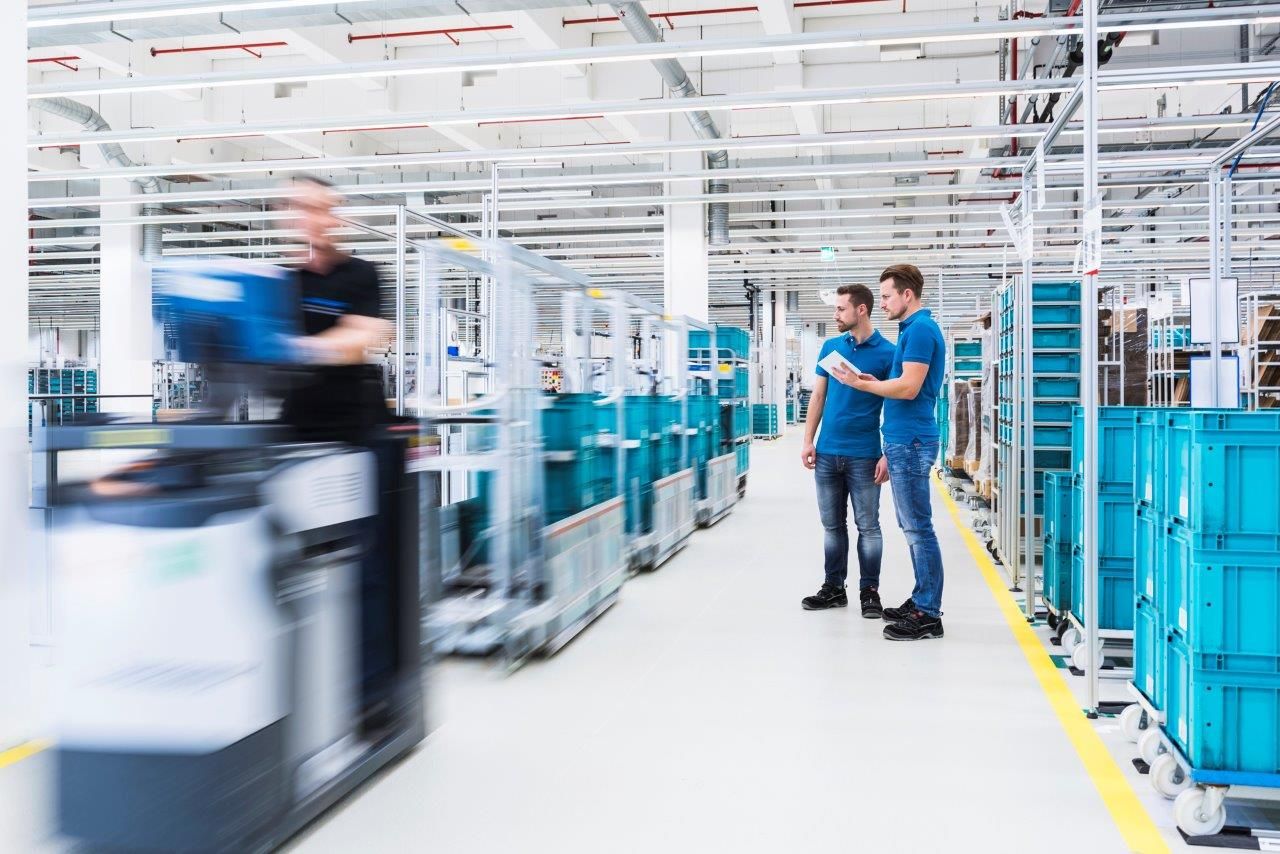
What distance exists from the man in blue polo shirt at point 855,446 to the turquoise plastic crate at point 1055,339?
5.83 ft

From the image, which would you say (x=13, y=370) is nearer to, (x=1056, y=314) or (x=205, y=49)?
(x=1056, y=314)

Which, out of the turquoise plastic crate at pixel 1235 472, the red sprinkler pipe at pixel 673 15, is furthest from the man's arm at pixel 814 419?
the red sprinkler pipe at pixel 673 15

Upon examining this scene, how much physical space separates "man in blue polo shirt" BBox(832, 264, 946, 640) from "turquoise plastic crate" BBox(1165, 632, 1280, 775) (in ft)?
6.90

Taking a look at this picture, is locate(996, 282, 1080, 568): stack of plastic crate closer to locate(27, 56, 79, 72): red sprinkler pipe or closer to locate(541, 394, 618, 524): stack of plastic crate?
locate(541, 394, 618, 524): stack of plastic crate

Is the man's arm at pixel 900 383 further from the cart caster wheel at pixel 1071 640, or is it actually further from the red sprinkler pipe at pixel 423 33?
the red sprinkler pipe at pixel 423 33

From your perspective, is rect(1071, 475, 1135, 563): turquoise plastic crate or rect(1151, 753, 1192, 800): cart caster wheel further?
rect(1071, 475, 1135, 563): turquoise plastic crate

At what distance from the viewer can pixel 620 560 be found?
6.35m

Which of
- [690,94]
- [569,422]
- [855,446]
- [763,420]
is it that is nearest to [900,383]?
[855,446]

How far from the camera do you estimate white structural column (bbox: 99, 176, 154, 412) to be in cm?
1692

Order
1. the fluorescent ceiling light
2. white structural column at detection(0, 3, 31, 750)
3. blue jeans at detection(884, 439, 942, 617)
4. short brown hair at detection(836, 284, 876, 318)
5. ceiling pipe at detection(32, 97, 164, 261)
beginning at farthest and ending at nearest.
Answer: ceiling pipe at detection(32, 97, 164, 261) → the fluorescent ceiling light → short brown hair at detection(836, 284, 876, 318) → blue jeans at detection(884, 439, 942, 617) → white structural column at detection(0, 3, 31, 750)

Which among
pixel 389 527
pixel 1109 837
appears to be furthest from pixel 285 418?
pixel 1109 837

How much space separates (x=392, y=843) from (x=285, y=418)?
147cm

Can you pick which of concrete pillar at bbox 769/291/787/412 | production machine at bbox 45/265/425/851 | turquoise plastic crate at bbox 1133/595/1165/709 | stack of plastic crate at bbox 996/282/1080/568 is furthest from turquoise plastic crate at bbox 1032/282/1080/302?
concrete pillar at bbox 769/291/787/412

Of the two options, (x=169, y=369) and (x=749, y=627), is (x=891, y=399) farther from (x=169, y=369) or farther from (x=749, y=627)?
(x=169, y=369)
